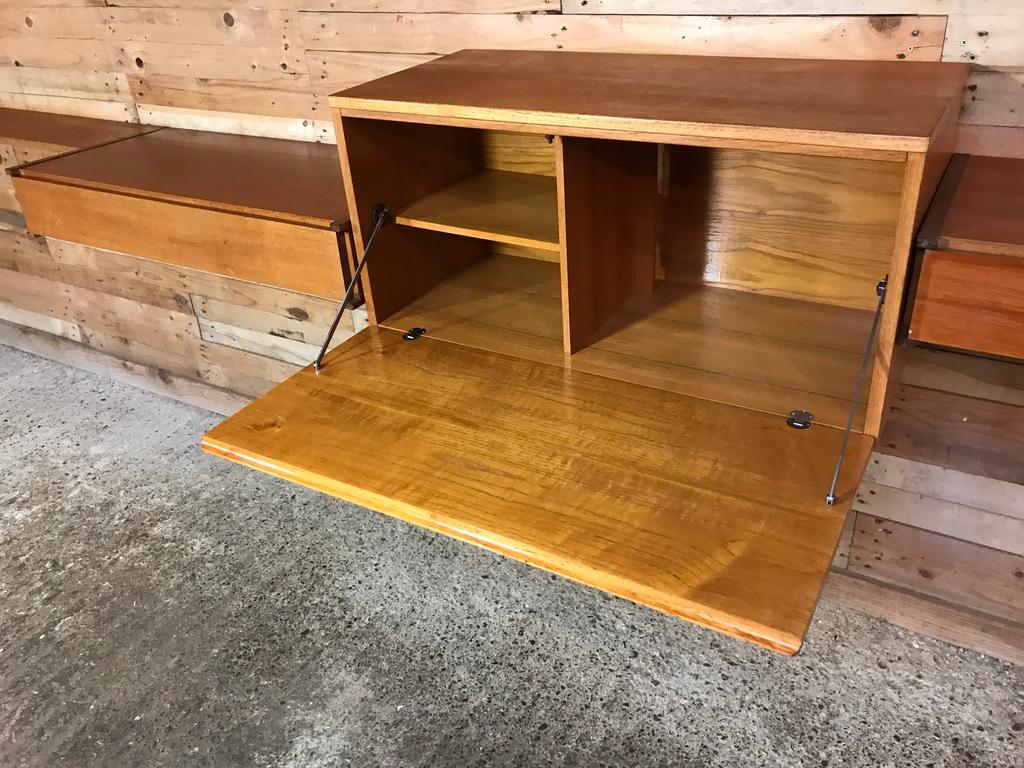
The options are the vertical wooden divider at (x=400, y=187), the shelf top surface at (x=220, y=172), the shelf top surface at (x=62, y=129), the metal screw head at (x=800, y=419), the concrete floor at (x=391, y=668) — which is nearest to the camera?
the metal screw head at (x=800, y=419)

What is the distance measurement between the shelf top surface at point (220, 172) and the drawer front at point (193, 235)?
0.02 m

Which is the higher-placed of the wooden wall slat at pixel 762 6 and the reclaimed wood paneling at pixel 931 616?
the wooden wall slat at pixel 762 6

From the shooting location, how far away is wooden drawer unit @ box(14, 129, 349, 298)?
1.71 m

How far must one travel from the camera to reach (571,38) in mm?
1659

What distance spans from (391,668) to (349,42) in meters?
1.36

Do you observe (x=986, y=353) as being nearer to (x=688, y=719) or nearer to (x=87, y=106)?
(x=688, y=719)

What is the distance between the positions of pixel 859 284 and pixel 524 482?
75 centimetres

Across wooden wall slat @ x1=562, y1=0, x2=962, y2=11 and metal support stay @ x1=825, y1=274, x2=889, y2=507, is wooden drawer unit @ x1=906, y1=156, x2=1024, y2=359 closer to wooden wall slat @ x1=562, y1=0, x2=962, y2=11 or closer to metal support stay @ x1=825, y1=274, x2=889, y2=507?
metal support stay @ x1=825, y1=274, x2=889, y2=507

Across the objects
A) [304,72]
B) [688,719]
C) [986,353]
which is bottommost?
[688,719]

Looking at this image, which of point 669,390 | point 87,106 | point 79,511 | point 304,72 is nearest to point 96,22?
point 87,106

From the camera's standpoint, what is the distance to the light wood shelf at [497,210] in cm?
147

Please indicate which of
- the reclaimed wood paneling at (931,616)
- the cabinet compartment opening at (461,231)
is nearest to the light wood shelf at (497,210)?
the cabinet compartment opening at (461,231)

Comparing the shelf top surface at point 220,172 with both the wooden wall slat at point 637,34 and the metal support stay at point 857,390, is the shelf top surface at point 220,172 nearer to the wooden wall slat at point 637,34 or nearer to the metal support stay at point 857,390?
the wooden wall slat at point 637,34

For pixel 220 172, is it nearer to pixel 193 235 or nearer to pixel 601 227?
pixel 193 235
